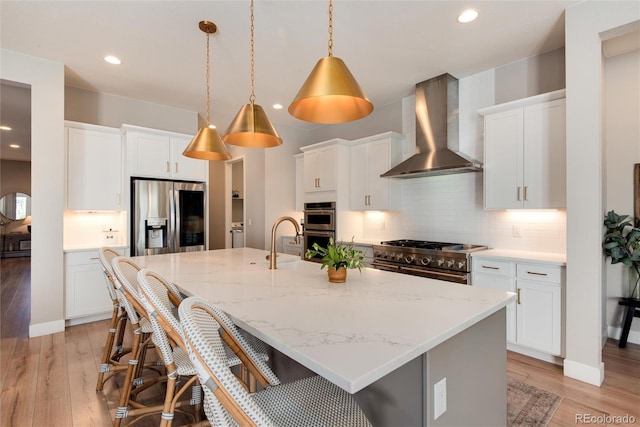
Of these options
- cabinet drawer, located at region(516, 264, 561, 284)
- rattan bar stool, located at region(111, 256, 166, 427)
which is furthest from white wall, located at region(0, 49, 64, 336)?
cabinet drawer, located at region(516, 264, 561, 284)

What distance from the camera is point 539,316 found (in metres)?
2.70

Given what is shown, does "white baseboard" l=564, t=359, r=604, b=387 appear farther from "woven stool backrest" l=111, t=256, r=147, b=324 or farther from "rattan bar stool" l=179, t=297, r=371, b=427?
"woven stool backrest" l=111, t=256, r=147, b=324

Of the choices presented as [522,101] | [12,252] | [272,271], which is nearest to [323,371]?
[272,271]

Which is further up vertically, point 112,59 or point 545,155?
point 112,59

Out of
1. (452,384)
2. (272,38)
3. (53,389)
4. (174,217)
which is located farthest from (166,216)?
(452,384)

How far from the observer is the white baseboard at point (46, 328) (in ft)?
10.7

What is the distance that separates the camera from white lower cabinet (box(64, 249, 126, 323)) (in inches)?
139

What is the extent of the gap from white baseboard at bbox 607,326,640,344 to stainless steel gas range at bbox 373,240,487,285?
139cm

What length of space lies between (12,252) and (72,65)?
846 cm

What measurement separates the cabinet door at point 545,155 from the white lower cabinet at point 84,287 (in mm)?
4581

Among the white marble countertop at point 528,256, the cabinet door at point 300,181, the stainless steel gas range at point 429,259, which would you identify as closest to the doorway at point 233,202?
the cabinet door at point 300,181

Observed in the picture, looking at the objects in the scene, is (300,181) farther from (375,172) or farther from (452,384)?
(452,384)

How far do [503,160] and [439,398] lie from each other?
2655mm

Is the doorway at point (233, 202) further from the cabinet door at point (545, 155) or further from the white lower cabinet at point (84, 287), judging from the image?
the cabinet door at point (545, 155)
